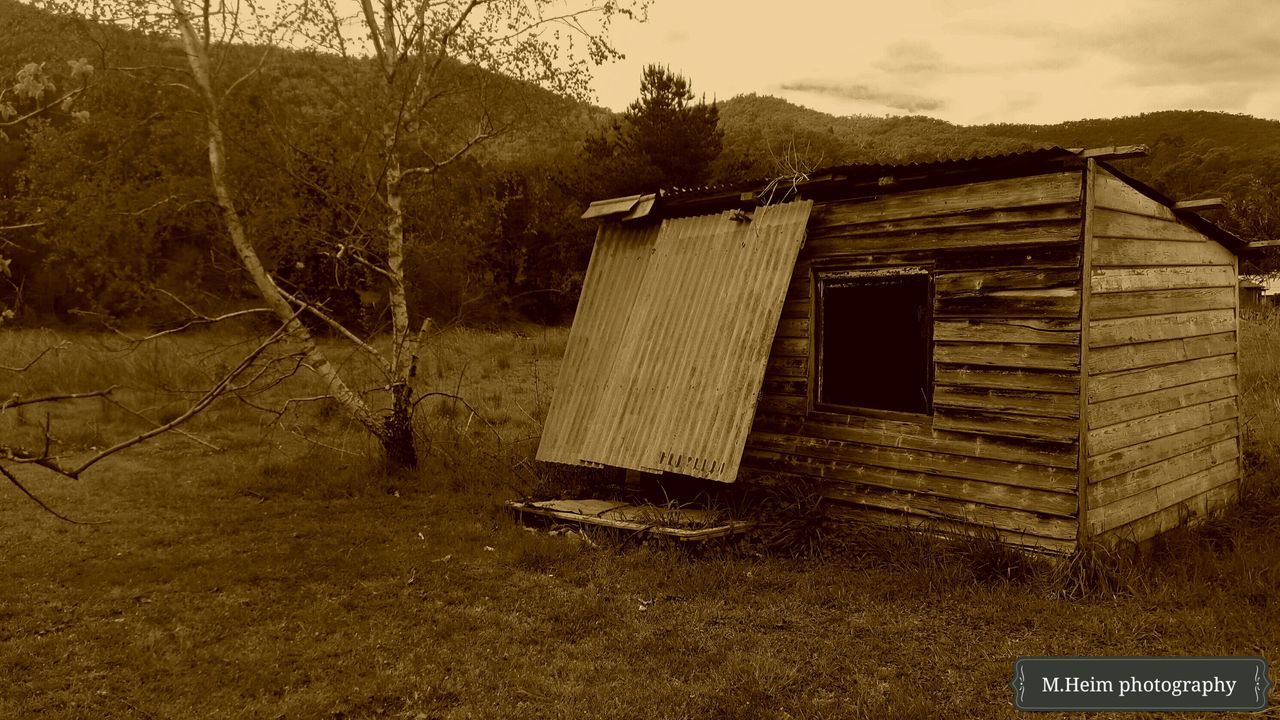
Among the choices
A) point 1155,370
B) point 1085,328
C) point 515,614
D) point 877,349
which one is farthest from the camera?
point 877,349

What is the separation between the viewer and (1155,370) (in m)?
7.08

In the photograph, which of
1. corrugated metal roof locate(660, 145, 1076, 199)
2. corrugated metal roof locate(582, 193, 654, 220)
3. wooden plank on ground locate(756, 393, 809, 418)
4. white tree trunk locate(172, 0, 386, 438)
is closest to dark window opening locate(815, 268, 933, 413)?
wooden plank on ground locate(756, 393, 809, 418)

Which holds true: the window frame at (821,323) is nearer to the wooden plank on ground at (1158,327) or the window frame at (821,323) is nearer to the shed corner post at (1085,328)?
the shed corner post at (1085,328)

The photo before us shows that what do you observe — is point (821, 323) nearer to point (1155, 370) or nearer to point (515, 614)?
point (1155, 370)

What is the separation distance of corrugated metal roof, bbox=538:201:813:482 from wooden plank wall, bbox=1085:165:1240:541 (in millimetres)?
2546

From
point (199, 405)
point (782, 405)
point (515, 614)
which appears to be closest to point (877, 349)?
point (782, 405)

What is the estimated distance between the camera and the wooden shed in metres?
6.25

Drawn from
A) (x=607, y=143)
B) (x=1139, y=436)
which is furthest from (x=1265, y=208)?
(x=1139, y=436)

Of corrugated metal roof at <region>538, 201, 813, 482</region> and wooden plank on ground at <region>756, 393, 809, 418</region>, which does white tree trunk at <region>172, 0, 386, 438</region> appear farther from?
wooden plank on ground at <region>756, 393, 809, 418</region>

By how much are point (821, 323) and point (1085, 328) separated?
227 cm

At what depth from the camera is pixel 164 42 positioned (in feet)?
34.4

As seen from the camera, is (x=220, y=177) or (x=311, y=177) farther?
(x=311, y=177)

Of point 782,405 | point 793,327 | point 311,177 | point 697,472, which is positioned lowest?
point 697,472

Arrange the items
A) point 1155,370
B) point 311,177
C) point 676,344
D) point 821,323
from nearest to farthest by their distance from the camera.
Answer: point 1155,370
point 821,323
point 676,344
point 311,177
